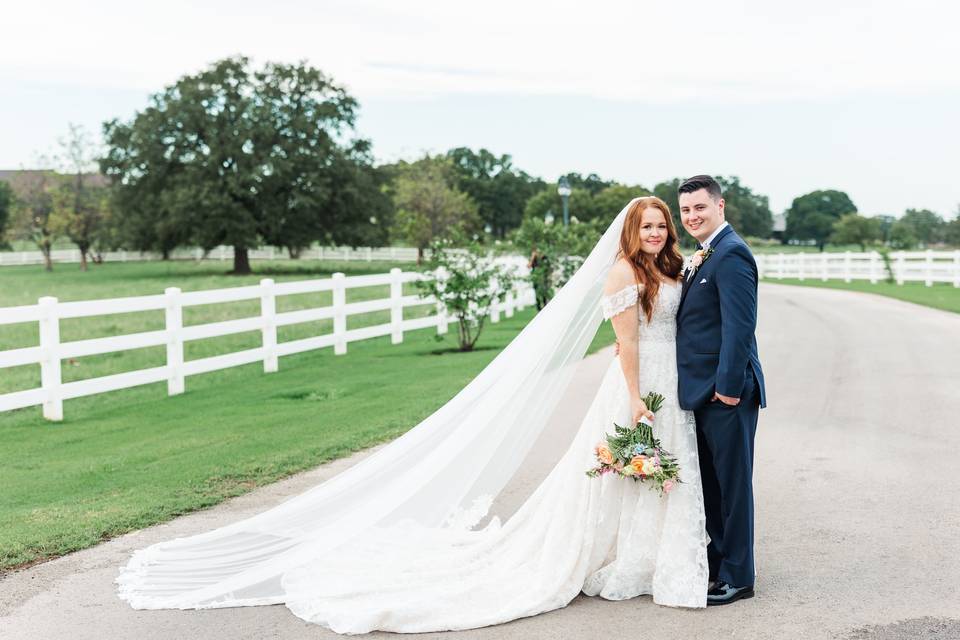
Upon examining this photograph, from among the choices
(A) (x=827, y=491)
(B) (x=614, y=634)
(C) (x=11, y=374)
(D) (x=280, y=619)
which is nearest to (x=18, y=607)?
(D) (x=280, y=619)

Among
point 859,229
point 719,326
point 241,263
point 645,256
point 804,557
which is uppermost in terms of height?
point 859,229

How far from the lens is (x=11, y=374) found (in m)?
14.9

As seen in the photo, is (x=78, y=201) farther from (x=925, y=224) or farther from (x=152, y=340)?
(x=925, y=224)

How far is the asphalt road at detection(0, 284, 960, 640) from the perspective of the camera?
4363 mm

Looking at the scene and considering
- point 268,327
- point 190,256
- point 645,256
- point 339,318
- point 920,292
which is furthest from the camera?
point 190,256

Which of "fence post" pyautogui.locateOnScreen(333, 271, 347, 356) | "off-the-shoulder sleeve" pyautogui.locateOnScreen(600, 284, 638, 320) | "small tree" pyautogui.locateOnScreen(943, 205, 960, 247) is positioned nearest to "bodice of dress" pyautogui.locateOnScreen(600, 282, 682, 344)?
"off-the-shoulder sleeve" pyautogui.locateOnScreen(600, 284, 638, 320)

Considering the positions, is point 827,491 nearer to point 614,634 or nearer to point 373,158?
point 614,634

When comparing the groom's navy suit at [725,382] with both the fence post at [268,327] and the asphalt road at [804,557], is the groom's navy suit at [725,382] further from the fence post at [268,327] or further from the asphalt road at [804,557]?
the fence post at [268,327]

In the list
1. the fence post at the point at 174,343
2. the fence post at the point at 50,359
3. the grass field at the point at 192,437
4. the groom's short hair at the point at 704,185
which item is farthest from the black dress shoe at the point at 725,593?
the fence post at the point at 174,343

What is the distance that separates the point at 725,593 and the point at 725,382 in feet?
3.35

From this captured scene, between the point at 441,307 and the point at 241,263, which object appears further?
the point at 241,263

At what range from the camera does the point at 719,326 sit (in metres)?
4.70

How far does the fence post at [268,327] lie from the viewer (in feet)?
46.6

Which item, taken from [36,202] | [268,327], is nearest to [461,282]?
[268,327]
